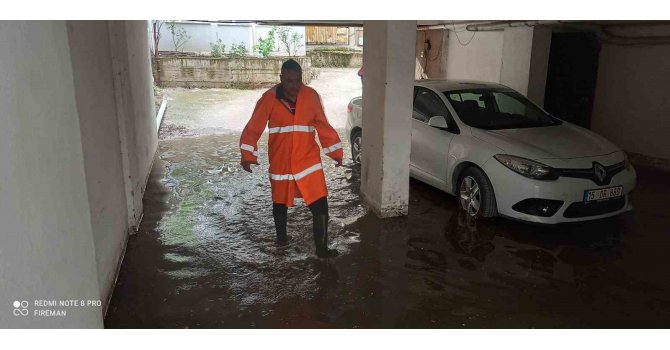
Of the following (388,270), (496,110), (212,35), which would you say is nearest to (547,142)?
(496,110)

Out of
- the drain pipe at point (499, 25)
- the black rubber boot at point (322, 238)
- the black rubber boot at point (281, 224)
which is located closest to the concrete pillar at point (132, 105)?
the black rubber boot at point (281, 224)

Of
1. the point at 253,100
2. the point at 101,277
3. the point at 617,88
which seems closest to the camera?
the point at 101,277

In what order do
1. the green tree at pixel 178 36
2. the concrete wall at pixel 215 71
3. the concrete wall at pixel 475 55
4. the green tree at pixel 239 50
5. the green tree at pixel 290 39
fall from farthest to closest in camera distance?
the green tree at pixel 290 39
the green tree at pixel 178 36
the green tree at pixel 239 50
the concrete wall at pixel 215 71
the concrete wall at pixel 475 55

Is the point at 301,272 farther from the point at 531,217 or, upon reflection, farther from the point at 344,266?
the point at 531,217

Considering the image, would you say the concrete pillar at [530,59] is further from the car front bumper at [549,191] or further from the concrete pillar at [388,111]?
the concrete pillar at [388,111]

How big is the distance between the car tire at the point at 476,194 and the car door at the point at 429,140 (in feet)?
1.07

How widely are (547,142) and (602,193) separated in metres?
0.74

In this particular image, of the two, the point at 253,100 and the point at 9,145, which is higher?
the point at 9,145

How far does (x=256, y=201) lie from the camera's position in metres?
6.18

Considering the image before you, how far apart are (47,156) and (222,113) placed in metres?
10.9

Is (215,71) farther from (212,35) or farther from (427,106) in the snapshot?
(427,106)

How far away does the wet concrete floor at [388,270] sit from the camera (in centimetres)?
357

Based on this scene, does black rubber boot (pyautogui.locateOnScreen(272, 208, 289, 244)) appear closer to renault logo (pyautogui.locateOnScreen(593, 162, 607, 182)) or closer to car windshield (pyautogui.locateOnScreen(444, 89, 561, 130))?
car windshield (pyautogui.locateOnScreen(444, 89, 561, 130))

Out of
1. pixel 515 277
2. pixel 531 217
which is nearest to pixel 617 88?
pixel 531 217
